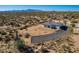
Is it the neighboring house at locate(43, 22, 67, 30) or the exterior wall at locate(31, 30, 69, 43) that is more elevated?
the neighboring house at locate(43, 22, 67, 30)

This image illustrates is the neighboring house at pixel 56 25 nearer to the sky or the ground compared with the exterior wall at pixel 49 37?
nearer to the sky

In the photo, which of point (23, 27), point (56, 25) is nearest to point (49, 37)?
point (56, 25)

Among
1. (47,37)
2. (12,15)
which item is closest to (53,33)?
(47,37)

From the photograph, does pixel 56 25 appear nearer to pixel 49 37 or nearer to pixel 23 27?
pixel 49 37

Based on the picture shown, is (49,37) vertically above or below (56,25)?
below
